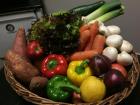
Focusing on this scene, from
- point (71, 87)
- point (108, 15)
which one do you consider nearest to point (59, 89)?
point (71, 87)

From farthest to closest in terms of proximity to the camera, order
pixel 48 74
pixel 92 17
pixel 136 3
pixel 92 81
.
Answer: pixel 136 3, pixel 92 17, pixel 48 74, pixel 92 81

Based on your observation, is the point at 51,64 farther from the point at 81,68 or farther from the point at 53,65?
the point at 81,68

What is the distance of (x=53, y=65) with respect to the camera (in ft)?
3.19

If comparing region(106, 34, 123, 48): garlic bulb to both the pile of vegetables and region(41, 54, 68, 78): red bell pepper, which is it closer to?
the pile of vegetables

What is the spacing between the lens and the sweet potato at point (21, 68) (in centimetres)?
93

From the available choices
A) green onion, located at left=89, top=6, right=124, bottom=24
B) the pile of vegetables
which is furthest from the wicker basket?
green onion, located at left=89, top=6, right=124, bottom=24

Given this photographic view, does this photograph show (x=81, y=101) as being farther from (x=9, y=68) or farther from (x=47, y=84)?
(x=9, y=68)

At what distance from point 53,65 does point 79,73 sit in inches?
4.3

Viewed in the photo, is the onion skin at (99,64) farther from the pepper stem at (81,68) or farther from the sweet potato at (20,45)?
the sweet potato at (20,45)

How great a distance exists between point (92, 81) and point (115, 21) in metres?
0.75

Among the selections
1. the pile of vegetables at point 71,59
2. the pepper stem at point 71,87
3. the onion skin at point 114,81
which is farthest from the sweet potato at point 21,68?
the onion skin at point 114,81

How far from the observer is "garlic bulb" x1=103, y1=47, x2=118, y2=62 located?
0.95 meters

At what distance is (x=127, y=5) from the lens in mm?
1498

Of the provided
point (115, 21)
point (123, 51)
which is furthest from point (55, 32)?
point (115, 21)
